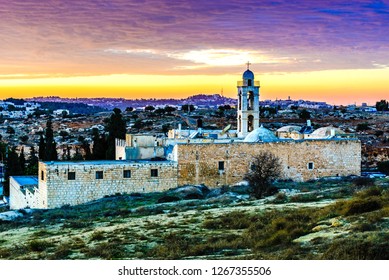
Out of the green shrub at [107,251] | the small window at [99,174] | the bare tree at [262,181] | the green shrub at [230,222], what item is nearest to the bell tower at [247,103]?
the bare tree at [262,181]

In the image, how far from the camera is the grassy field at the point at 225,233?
35.0ft

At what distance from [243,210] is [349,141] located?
16.7 metres

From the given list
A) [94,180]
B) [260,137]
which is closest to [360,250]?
[94,180]

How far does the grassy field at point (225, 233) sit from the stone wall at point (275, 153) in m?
9.47

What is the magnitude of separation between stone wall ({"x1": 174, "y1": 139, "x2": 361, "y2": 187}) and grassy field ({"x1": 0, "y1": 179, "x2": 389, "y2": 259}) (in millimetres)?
9471

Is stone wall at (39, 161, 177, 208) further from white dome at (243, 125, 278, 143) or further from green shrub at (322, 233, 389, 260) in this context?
green shrub at (322, 233, 389, 260)

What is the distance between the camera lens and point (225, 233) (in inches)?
543

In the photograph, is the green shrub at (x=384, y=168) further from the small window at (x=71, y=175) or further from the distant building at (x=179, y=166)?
the small window at (x=71, y=175)

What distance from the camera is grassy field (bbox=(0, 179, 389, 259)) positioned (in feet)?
35.0

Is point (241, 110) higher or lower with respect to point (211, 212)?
higher

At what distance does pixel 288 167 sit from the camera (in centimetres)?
3097

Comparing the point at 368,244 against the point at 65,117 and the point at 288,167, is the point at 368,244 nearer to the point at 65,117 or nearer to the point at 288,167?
the point at 288,167

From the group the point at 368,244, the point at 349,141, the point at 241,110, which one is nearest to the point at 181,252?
the point at 368,244
